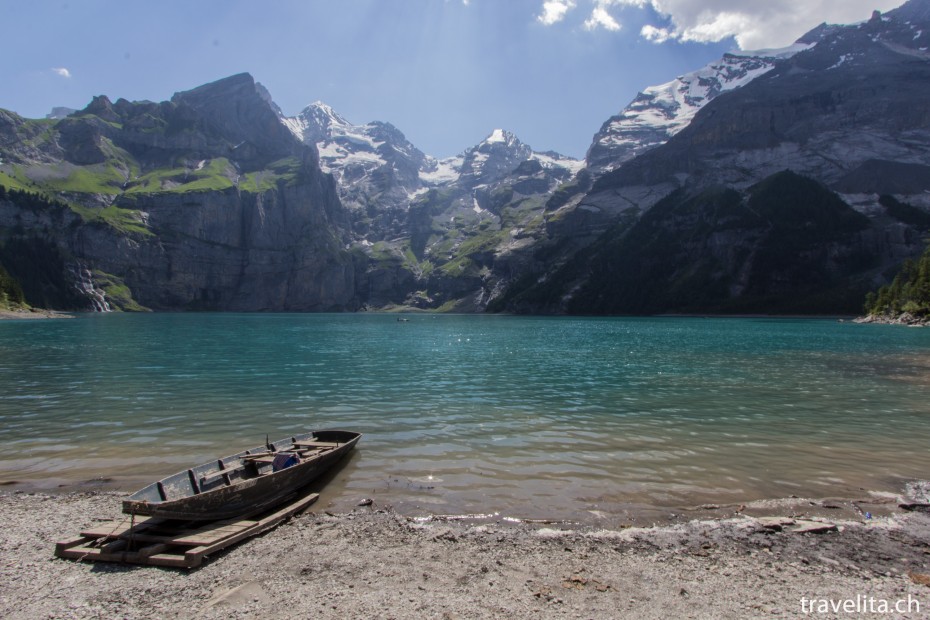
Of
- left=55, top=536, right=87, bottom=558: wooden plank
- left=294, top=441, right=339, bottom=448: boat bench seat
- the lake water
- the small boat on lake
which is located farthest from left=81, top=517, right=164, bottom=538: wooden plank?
left=294, top=441, right=339, bottom=448: boat bench seat

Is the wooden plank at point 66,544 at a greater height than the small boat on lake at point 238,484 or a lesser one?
lesser

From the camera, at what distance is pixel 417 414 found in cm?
3097

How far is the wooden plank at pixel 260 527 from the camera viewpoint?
40.9 ft

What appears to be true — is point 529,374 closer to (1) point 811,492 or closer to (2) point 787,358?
(1) point 811,492

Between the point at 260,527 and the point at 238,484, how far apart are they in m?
1.63

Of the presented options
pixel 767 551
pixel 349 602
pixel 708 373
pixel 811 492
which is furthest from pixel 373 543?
pixel 708 373

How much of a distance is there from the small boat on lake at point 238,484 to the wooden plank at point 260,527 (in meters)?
0.82

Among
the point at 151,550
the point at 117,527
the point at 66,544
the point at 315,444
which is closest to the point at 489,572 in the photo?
the point at 151,550

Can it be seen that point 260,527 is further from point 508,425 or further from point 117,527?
point 508,425

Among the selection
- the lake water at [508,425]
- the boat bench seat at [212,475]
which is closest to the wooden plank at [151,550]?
the boat bench seat at [212,475]

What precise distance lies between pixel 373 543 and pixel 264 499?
4884 millimetres

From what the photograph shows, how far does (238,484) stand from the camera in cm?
1534

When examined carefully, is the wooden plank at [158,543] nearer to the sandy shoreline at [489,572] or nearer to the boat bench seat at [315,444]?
the sandy shoreline at [489,572]

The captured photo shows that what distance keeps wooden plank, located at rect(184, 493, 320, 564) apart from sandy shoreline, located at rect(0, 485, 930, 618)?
12.3 inches
